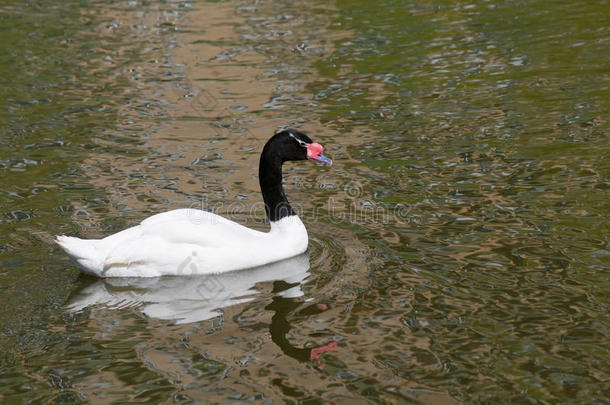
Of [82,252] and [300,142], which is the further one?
[300,142]

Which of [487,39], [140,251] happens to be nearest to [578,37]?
[487,39]

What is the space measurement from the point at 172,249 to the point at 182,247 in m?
0.09

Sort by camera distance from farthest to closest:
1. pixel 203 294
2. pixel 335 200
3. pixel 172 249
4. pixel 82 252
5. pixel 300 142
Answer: pixel 335 200 < pixel 300 142 < pixel 172 249 < pixel 82 252 < pixel 203 294

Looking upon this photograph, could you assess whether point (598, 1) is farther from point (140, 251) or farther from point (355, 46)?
point (140, 251)

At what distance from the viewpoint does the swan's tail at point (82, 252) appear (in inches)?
306

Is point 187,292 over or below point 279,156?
below

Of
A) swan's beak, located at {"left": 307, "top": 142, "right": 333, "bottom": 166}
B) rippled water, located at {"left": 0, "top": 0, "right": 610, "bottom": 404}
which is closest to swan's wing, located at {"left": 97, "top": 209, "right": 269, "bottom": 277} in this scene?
rippled water, located at {"left": 0, "top": 0, "right": 610, "bottom": 404}

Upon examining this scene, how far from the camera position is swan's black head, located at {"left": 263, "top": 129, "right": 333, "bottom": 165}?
8688 mm

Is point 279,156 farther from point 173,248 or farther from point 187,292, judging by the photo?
point 187,292

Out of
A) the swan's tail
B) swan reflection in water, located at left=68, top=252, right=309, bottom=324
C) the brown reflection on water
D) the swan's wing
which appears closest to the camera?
the brown reflection on water

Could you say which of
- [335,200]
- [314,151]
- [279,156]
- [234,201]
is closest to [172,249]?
[279,156]

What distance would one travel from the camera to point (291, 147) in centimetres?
872

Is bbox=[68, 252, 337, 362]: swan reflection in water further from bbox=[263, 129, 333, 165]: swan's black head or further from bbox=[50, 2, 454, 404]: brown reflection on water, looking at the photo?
bbox=[263, 129, 333, 165]: swan's black head

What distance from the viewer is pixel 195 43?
17047 millimetres
